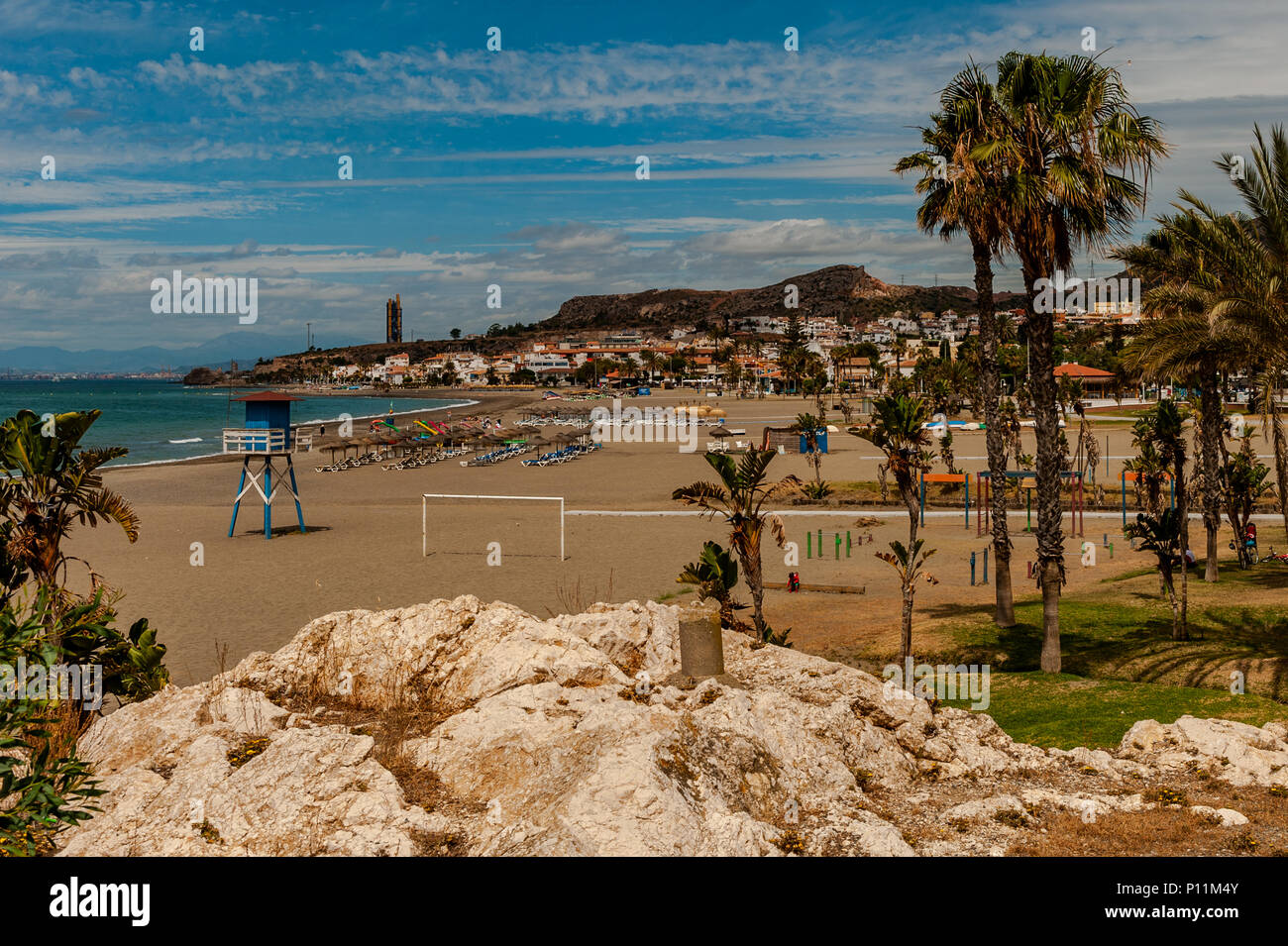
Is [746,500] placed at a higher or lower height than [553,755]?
higher

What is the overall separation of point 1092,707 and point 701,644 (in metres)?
5.89

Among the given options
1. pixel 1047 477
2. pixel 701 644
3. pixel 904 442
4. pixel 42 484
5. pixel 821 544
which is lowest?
pixel 821 544

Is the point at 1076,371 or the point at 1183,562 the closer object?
the point at 1183,562

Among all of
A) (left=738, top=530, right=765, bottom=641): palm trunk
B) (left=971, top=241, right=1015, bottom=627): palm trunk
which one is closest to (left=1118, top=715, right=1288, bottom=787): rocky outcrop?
(left=738, top=530, right=765, bottom=641): palm trunk

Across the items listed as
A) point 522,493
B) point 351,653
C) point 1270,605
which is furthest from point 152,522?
point 1270,605

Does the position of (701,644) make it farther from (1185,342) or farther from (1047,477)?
(1185,342)

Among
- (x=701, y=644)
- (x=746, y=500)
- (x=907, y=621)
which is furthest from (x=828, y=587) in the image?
(x=701, y=644)

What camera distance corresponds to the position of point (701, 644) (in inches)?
392

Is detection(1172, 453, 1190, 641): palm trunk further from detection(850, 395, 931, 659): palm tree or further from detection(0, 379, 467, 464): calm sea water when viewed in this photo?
detection(0, 379, 467, 464): calm sea water

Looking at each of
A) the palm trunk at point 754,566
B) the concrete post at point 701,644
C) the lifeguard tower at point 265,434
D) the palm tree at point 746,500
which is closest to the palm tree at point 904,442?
the palm tree at point 746,500
